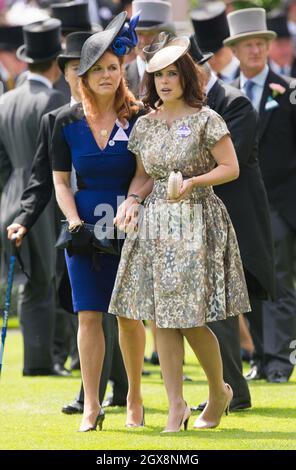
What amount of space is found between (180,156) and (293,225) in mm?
2991

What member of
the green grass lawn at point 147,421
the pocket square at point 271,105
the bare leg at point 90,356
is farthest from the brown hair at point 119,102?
the pocket square at point 271,105

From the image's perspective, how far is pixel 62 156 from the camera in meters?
7.42

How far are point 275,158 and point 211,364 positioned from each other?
120 inches

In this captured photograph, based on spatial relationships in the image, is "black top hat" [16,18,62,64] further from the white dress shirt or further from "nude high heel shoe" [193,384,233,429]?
"nude high heel shoe" [193,384,233,429]

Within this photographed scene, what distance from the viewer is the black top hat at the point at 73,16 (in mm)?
10578

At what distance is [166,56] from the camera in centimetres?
707

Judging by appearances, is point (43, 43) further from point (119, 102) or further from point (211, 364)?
point (211, 364)

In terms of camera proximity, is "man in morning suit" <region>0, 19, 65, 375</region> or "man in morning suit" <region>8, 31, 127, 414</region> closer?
"man in morning suit" <region>8, 31, 127, 414</region>

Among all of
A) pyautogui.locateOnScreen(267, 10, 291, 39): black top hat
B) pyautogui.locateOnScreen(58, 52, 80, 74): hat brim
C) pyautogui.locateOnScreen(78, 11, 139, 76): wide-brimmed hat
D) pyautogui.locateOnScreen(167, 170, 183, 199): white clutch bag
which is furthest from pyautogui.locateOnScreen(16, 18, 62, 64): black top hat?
pyautogui.locateOnScreen(267, 10, 291, 39): black top hat

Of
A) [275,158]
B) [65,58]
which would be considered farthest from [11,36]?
[65,58]

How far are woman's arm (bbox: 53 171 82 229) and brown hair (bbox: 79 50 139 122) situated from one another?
338mm

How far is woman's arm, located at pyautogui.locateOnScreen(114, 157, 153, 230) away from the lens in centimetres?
701

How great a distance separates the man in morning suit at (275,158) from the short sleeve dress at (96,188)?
2.61 metres
